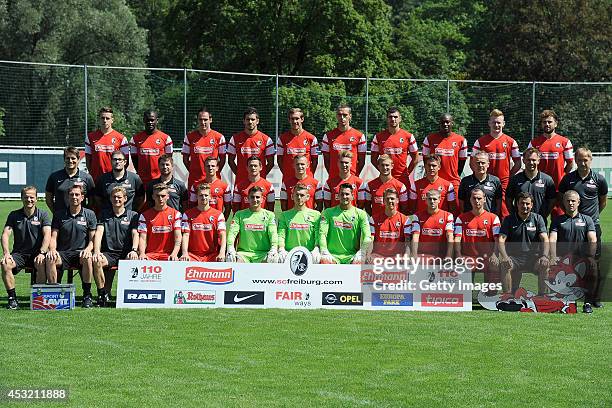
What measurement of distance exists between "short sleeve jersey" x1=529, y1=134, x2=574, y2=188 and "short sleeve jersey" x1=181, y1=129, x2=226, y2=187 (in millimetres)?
3791

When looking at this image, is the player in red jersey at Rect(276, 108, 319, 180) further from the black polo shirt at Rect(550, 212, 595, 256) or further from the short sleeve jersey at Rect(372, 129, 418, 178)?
the black polo shirt at Rect(550, 212, 595, 256)

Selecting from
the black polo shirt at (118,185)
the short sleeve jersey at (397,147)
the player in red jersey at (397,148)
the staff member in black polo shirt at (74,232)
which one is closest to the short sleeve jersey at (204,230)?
the black polo shirt at (118,185)

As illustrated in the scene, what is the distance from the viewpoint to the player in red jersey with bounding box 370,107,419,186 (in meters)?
12.7

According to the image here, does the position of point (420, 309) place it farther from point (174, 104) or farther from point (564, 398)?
point (174, 104)

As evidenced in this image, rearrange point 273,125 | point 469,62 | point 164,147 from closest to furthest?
point 164,147 → point 273,125 → point 469,62

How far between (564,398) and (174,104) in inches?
777

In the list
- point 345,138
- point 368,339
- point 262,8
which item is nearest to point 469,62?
A: point 262,8

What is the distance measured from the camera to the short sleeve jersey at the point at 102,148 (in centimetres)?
1222

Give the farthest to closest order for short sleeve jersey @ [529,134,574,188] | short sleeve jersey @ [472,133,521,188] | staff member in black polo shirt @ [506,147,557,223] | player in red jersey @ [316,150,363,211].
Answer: short sleeve jersey @ [472,133,521,188] → short sleeve jersey @ [529,134,574,188] → player in red jersey @ [316,150,363,211] → staff member in black polo shirt @ [506,147,557,223]

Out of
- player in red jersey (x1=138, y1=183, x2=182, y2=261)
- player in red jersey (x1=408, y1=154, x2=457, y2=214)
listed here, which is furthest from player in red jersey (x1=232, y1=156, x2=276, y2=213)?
player in red jersey (x1=408, y1=154, x2=457, y2=214)

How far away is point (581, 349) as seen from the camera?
28.2 ft

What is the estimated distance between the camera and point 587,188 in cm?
1149

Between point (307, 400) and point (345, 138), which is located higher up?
point (345, 138)

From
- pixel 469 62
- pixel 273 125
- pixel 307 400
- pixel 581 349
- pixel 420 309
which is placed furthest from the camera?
pixel 469 62
